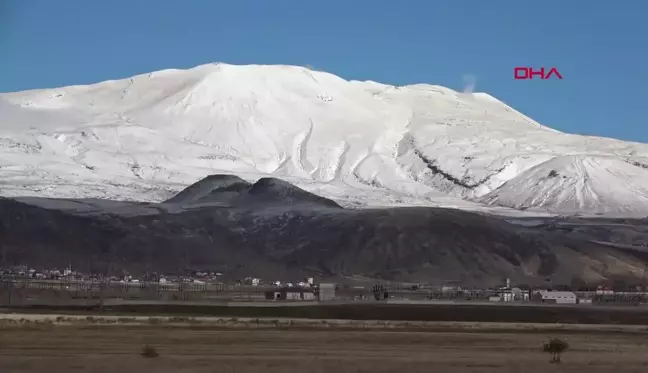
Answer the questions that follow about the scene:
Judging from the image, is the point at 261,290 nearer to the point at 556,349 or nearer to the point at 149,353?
the point at 556,349

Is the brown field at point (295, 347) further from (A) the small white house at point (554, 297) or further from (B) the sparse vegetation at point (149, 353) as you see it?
(A) the small white house at point (554, 297)

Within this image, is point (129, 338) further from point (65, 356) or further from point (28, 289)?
point (28, 289)

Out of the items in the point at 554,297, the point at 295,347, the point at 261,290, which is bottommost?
the point at 295,347

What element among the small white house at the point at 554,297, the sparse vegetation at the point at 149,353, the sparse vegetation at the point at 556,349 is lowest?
the sparse vegetation at the point at 556,349

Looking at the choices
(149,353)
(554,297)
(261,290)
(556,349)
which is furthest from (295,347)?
(261,290)

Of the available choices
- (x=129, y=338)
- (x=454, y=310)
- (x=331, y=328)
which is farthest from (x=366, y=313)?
(x=129, y=338)

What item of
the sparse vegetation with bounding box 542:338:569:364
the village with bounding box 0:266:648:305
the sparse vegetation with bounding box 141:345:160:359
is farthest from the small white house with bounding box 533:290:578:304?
the sparse vegetation with bounding box 141:345:160:359

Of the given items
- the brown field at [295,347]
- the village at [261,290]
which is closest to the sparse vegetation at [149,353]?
the brown field at [295,347]
